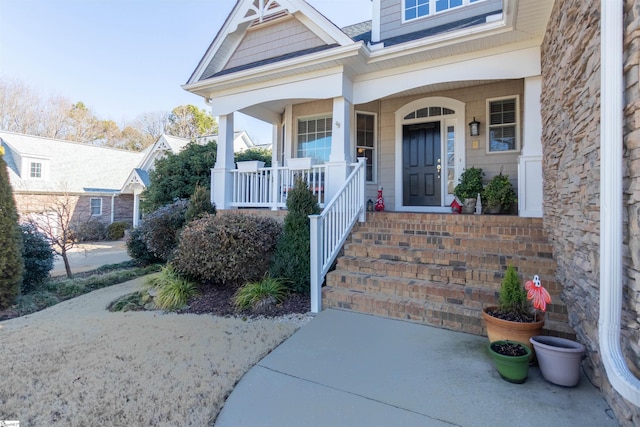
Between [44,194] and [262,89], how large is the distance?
15315mm

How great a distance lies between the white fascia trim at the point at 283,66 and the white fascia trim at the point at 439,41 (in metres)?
0.42

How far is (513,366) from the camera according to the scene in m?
2.38

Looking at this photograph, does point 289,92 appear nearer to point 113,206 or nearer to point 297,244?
point 297,244

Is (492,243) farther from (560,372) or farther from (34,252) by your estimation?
(34,252)

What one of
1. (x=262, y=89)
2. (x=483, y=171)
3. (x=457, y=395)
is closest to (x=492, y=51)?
(x=483, y=171)

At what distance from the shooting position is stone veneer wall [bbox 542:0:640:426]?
1812 millimetres

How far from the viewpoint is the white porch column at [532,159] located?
15.2 feet

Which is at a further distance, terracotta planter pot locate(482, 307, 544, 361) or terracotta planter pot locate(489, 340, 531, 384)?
terracotta planter pot locate(482, 307, 544, 361)

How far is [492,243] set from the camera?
4344 millimetres

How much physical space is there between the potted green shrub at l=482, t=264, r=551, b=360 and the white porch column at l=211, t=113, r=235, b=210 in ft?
18.2

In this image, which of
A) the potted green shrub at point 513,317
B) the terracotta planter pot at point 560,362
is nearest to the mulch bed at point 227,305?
the potted green shrub at point 513,317

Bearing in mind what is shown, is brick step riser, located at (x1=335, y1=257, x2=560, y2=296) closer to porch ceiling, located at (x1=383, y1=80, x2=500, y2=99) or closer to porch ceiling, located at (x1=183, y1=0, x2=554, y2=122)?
porch ceiling, located at (x1=183, y1=0, x2=554, y2=122)

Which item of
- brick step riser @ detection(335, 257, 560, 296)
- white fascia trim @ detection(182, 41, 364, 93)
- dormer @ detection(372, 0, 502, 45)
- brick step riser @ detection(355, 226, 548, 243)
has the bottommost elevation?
brick step riser @ detection(335, 257, 560, 296)

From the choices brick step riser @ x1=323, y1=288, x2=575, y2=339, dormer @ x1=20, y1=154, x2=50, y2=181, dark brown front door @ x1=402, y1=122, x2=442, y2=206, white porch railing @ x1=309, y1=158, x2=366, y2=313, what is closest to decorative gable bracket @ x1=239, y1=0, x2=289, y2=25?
dark brown front door @ x1=402, y1=122, x2=442, y2=206
